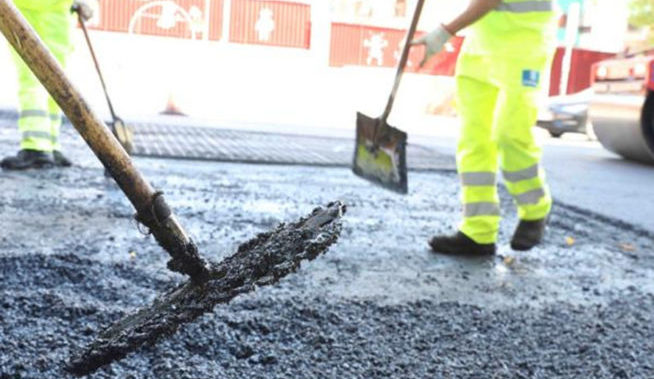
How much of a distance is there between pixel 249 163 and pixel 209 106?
8449mm

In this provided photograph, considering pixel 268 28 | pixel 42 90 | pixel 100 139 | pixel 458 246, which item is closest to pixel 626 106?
pixel 458 246

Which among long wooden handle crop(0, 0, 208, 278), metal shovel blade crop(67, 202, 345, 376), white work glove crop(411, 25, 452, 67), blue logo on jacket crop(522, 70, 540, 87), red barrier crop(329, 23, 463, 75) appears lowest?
metal shovel blade crop(67, 202, 345, 376)

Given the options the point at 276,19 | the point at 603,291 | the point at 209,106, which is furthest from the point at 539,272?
the point at 276,19

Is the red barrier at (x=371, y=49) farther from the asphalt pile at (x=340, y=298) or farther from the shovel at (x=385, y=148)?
the shovel at (x=385, y=148)

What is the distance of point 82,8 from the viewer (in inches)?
185

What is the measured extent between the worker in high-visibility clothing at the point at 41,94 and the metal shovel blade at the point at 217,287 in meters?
3.18

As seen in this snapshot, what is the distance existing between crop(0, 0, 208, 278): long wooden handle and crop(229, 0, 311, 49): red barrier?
60.1 feet

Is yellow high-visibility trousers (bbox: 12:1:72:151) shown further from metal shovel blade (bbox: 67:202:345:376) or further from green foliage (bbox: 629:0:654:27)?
green foliage (bbox: 629:0:654:27)

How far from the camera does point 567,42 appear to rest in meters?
21.3

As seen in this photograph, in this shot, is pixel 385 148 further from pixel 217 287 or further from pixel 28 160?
pixel 28 160

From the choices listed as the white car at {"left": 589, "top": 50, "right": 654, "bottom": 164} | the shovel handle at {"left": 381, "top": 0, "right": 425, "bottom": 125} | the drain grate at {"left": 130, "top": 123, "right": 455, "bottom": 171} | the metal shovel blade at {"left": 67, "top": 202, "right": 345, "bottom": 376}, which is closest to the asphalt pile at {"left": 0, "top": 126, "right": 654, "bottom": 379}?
the metal shovel blade at {"left": 67, "top": 202, "right": 345, "bottom": 376}

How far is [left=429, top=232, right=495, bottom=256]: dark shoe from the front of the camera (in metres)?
3.36

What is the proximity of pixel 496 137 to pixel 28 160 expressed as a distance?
2.90 m

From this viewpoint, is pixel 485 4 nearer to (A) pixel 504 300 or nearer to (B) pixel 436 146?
(A) pixel 504 300
